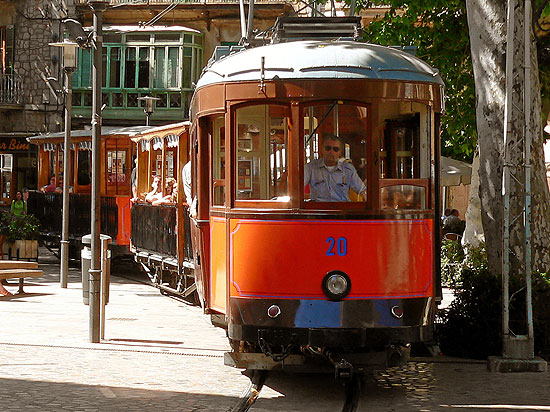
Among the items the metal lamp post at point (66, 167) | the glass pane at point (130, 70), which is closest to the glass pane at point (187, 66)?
the glass pane at point (130, 70)

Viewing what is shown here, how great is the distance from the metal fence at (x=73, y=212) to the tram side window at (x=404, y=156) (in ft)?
47.8

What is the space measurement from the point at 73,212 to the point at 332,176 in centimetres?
1693

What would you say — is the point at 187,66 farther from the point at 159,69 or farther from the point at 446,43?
the point at 446,43

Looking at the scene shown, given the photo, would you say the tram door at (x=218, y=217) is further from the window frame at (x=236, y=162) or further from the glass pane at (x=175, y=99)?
the glass pane at (x=175, y=99)

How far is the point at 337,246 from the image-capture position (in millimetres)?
9922

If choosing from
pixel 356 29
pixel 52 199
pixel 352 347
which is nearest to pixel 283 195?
pixel 352 347

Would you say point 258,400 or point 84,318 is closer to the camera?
point 258,400

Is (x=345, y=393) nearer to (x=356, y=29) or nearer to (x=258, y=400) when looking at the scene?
(x=258, y=400)

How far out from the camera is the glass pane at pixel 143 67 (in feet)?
134

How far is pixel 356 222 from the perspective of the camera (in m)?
9.91

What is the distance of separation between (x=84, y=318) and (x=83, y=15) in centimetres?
2607

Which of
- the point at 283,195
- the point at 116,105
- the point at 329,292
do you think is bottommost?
the point at 329,292

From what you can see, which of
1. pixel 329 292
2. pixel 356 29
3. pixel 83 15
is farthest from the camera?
pixel 83 15

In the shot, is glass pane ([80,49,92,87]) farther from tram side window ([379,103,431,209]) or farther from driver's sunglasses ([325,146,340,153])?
driver's sunglasses ([325,146,340,153])
